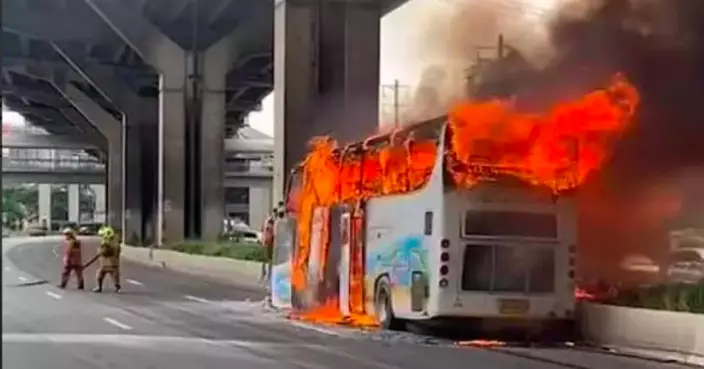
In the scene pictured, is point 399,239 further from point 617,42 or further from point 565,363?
point 617,42

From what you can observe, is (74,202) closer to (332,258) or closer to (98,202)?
(98,202)

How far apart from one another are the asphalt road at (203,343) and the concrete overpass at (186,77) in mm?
9968

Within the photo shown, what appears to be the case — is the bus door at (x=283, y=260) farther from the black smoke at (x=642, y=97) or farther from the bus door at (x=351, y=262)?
the black smoke at (x=642, y=97)

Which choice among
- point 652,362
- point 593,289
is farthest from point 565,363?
point 593,289

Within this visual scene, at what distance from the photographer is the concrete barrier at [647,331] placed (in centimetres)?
1733

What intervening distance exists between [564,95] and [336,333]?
5.47 m

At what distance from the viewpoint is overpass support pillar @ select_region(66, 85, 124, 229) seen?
9306 cm

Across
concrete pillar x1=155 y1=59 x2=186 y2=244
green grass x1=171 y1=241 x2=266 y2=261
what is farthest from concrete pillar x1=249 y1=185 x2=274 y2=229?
green grass x1=171 y1=241 x2=266 y2=261

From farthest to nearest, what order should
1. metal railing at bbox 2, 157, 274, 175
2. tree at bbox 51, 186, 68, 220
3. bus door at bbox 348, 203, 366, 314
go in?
tree at bbox 51, 186, 68, 220, metal railing at bbox 2, 157, 274, 175, bus door at bbox 348, 203, 366, 314

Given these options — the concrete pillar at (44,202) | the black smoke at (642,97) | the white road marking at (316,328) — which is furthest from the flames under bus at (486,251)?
the concrete pillar at (44,202)

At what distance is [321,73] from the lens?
139 feet

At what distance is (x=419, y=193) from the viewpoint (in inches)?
797

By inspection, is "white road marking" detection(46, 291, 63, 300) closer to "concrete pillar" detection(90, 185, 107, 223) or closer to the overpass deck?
the overpass deck

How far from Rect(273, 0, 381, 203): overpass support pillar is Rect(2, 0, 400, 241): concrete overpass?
4cm
